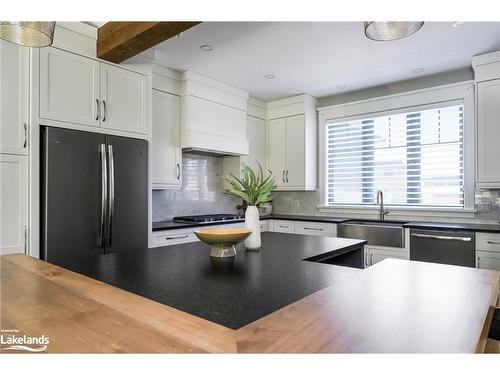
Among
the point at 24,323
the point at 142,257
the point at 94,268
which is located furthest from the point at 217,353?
the point at 142,257

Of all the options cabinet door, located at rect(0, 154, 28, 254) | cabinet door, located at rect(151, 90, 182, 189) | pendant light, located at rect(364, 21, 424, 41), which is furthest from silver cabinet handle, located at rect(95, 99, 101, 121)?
pendant light, located at rect(364, 21, 424, 41)

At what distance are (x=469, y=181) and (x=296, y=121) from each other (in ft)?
6.95

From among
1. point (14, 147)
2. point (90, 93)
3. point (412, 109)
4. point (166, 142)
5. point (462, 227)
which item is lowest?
point (462, 227)

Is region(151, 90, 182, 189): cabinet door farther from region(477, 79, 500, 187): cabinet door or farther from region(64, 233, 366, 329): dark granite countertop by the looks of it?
region(477, 79, 500, 187): cabinet door

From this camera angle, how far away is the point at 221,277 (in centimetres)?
117

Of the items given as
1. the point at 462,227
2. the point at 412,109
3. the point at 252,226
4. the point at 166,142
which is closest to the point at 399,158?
the point at 412,109

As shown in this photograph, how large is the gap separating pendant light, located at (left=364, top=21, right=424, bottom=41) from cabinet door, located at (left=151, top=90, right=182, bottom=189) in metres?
2.37

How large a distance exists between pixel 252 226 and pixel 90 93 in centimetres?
174

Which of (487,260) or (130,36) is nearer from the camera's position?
(130,36)

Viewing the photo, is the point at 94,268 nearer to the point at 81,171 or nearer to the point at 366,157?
the point at 81,171

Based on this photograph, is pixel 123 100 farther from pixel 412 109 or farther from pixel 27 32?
pixel 412 109

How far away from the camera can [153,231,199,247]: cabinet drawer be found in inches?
115

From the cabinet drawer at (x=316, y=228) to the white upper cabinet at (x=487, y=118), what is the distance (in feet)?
4.91

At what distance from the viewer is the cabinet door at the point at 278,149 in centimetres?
451
